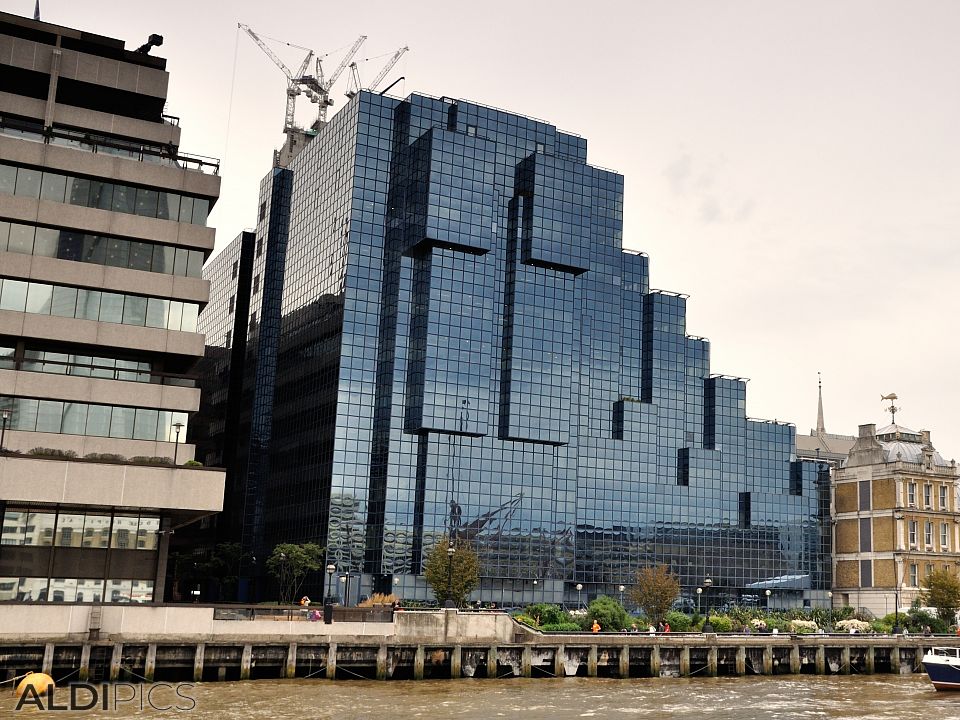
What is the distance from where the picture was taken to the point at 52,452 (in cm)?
7306

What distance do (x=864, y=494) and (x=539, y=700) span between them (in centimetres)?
10301

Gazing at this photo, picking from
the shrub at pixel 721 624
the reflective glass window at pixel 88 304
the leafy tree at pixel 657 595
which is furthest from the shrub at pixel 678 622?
the reflective glass window at pixel 88 304

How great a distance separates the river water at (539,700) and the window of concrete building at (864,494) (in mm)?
77307

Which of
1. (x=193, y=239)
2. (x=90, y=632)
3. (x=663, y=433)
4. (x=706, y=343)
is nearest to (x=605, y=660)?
(x=90, y=632)

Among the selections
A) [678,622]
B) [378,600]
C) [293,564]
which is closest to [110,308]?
[293,564]

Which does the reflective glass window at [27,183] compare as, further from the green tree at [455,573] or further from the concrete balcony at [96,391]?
the green tree at [455,573]

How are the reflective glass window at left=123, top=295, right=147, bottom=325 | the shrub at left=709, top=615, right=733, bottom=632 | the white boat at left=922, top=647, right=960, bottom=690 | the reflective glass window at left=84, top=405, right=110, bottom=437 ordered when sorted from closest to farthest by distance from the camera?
the reflective glass window at left=84, top=405, right=110, bottom=437, the white boat at left=922, top=647, right=960, bottom=690, the reflective glass window at left=123, top=295, right=147, bottom=325, the shrub at left=709, top=615, right=733, bottom=632

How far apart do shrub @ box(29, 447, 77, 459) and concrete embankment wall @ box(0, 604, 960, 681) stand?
43.6ft

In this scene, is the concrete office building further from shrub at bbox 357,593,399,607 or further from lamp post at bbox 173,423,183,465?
shrub at bbox 357,593,399,607

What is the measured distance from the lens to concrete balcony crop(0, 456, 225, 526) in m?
70.2

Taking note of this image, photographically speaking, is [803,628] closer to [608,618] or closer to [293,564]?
[608,618]

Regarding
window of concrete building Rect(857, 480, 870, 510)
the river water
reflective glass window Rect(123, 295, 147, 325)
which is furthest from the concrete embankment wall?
window of concrete building Rect(857, 480, 870, 510)

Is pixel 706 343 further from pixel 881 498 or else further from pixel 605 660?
pixel 605 660

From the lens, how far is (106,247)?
7850 cm
